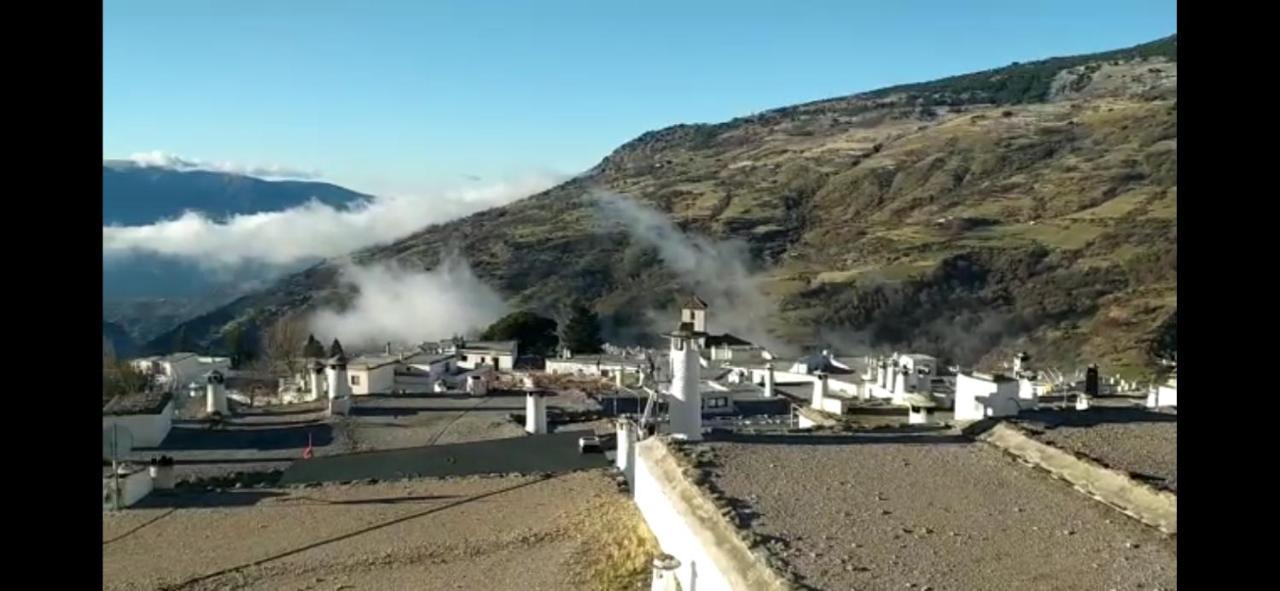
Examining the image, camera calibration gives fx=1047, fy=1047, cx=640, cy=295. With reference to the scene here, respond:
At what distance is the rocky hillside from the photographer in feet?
153

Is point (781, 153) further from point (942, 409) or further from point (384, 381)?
point (942, 409)

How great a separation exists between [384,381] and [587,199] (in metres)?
73.9

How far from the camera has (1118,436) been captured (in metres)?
10.0

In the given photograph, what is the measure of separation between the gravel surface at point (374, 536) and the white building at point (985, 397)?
449 centimetres

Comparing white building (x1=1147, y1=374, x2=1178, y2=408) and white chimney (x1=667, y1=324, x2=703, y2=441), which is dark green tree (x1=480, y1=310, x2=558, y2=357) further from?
white chimney (x1=667, y1=324, x2=703, y2=441)

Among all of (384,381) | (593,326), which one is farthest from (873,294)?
(384,381)

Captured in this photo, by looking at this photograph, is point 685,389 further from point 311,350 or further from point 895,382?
point 311,350

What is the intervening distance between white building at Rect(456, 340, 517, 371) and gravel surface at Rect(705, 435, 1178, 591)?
2084 cm

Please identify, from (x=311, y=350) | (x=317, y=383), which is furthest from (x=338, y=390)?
(x=311, y=350)

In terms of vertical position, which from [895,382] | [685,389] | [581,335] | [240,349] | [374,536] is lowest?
[374,536]

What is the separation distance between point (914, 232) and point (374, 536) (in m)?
59.0

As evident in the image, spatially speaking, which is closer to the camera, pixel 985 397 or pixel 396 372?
pixel 985 397

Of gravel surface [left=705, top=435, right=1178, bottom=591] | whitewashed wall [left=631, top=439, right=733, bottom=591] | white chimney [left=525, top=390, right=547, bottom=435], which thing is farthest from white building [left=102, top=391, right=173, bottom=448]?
gravel surface [left=705, top=435, right=1178, bottom=591]
